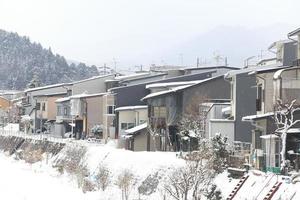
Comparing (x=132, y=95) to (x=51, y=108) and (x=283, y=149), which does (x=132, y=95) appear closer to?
(x=51, y=108)

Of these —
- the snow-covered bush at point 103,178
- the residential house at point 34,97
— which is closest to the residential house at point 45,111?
the residential house at point 34,97

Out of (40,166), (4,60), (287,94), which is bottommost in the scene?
(40,166)

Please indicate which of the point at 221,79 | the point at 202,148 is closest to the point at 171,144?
the point at 221,79

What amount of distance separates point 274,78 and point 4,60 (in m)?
108

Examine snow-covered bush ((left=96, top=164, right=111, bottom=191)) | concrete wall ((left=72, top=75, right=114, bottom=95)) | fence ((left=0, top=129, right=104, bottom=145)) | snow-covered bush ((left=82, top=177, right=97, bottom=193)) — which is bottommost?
snow-covered bush ((left=82, top=177, right=97, bottom=193))

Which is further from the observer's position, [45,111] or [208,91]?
[45,111]

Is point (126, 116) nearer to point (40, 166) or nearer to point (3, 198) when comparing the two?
point (40, 166)

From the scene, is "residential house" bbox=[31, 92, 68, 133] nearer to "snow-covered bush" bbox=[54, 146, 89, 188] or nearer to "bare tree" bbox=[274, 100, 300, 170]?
"snow-covered bush" bbox=[54, 146, 89, 188]

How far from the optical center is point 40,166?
4344cm

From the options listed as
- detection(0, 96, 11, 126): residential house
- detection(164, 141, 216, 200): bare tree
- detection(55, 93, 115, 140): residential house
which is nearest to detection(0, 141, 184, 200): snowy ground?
detection(164, 141, 216, 200): bare tree

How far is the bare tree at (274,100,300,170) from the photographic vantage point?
67.9 ft

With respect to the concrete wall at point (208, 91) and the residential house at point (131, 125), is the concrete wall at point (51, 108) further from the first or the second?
the concrete wall at point (208, 91)

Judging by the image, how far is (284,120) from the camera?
22.1 m

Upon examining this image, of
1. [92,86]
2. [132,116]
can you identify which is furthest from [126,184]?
[92,86]
